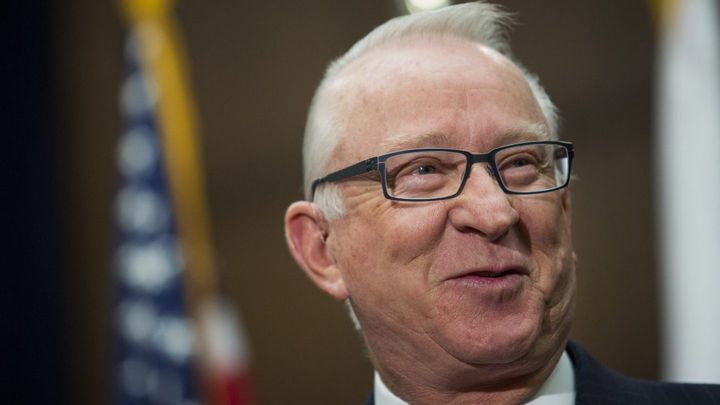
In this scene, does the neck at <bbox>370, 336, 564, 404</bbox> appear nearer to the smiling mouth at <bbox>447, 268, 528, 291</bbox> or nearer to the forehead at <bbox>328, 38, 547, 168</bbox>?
the smiling mouth at <bbox>447, 268, 528, 291</bbox>

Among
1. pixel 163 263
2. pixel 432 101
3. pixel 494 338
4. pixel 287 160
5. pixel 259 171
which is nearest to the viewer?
pixel 494 338

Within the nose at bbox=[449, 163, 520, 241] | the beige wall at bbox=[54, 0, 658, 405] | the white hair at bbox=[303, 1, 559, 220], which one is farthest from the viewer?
the beige wall at bbox=[54, 0, 658, 405]

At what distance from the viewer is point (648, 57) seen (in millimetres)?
3791

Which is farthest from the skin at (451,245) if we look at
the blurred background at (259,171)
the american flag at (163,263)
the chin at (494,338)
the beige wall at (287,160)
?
the american flag at (163,263)

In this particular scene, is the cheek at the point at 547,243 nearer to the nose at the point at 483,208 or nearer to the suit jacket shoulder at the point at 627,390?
the nose at the point at 483,208

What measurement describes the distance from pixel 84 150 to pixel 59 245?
2.12 feet

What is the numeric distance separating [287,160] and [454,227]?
316 centimetres

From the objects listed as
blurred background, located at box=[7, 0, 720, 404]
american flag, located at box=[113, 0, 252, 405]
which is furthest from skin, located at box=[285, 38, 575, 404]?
american flag, located at box=[113, 0, 252, 405]

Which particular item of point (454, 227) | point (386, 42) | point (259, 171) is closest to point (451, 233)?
point (454, 227)

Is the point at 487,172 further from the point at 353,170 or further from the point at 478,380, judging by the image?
the point at 478,380

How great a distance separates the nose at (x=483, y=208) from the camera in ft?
4.83

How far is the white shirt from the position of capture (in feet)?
5.23

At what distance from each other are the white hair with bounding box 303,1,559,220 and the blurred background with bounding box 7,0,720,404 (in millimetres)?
1743

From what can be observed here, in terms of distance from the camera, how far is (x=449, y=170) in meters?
1.56
